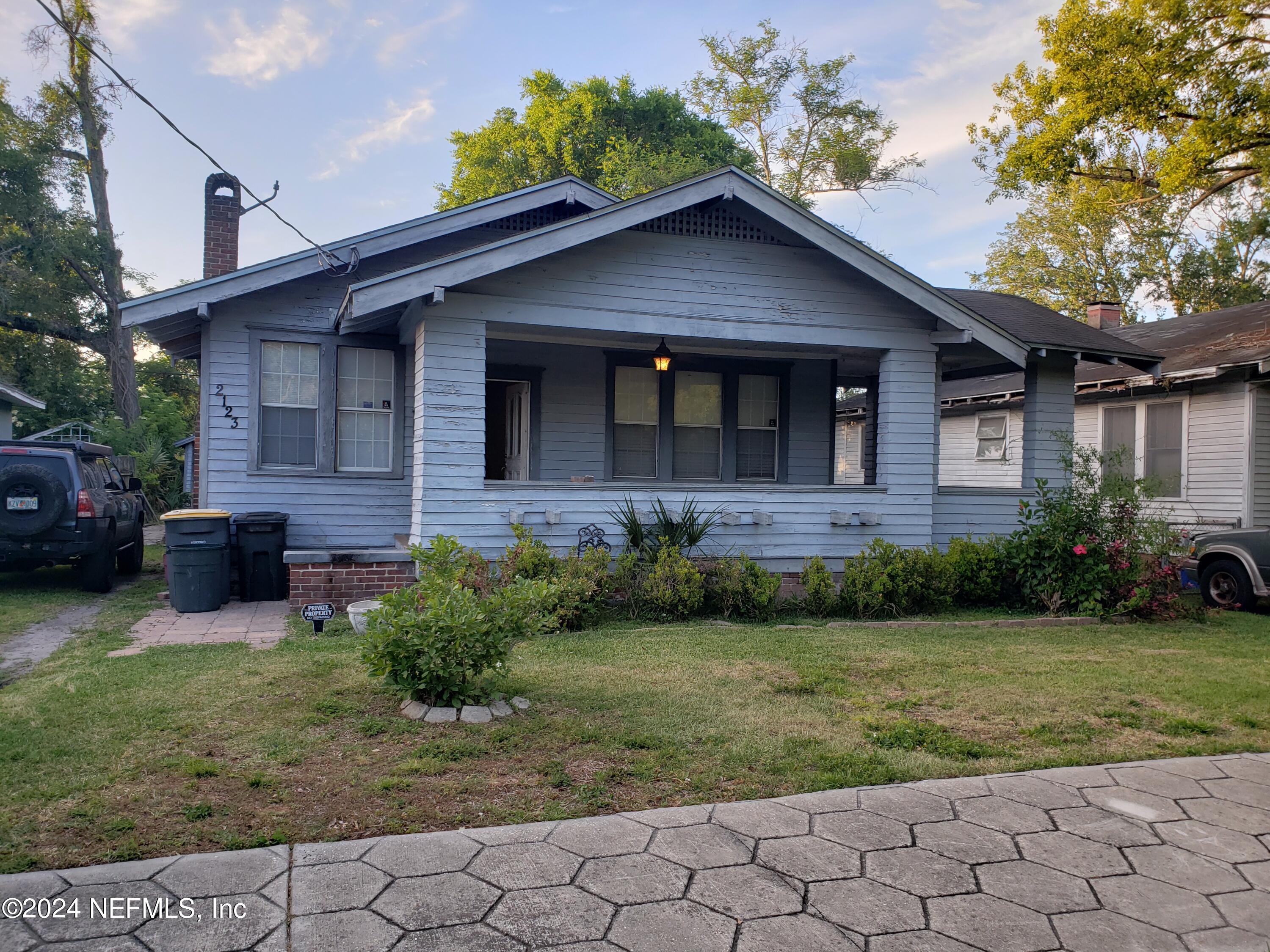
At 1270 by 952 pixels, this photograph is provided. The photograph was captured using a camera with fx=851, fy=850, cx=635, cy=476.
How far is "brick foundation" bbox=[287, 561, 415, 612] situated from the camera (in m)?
8.65

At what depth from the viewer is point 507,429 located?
12336mm

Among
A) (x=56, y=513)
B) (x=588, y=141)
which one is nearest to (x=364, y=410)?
(x=56, y=513)

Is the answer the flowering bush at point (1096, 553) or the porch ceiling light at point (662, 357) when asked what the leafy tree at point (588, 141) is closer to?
the porch ceiling light at point (662, 357)

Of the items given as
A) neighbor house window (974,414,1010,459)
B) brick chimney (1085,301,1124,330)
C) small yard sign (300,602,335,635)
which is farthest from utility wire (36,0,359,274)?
brick chimney (1085,301,1124,330)

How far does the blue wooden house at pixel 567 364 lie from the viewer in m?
8.79

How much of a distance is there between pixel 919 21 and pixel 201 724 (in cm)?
1642

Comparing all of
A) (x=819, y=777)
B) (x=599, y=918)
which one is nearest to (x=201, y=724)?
(x=599, y=918)

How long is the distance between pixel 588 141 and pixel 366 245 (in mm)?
24101

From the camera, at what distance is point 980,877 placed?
311 centimetres

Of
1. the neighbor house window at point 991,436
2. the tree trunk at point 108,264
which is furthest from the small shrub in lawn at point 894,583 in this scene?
the tree trunk at point 108,264

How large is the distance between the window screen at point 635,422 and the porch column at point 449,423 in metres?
3.28

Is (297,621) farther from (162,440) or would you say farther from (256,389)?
(162,440)

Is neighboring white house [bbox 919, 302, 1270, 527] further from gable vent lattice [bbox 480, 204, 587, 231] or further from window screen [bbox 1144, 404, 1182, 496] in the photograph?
gable vent lattice [bbox 480, 204, 587, 231]

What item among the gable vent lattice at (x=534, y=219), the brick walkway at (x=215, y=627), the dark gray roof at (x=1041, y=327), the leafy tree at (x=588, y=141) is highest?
the leafy tree at (x=588, y=141)
